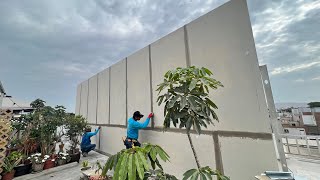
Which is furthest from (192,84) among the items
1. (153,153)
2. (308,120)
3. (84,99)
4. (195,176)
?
(308,120)

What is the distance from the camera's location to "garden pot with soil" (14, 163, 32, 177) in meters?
3.77

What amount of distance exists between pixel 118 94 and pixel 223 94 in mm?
3745

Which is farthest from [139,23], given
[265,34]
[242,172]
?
[242,172]

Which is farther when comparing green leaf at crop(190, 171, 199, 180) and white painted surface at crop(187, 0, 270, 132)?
white painted surface at crop(187, 0, 270, 132)

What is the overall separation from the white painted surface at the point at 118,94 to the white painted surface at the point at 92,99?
5.58 ft

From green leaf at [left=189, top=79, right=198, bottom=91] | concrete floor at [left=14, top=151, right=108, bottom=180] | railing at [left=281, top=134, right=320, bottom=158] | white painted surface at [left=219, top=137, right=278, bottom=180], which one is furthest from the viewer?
railing at [left=281, top=134, right=320, bottom=158]

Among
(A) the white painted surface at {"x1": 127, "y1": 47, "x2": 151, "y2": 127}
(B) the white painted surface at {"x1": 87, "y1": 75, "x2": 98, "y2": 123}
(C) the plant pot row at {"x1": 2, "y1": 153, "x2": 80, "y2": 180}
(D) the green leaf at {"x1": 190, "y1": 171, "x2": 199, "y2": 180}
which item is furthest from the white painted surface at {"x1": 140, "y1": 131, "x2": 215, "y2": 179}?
(B) the white painted surface at {"x1": 87, "y1": 75, "x2": 98, "y2": 123}

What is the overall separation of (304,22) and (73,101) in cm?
1126

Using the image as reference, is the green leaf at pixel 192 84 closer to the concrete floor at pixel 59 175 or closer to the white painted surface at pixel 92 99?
the concrete floor at pixel 59 175

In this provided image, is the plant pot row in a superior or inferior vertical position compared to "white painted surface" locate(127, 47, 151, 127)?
inferior

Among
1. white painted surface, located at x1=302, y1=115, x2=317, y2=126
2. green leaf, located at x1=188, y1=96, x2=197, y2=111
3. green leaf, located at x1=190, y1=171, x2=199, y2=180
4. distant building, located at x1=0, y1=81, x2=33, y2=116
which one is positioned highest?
distant building, located at x1=0, y1=81, x2=33, y2=116

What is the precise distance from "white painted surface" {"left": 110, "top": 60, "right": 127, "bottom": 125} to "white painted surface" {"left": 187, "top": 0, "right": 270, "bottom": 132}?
301 cm

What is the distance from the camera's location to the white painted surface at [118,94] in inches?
189

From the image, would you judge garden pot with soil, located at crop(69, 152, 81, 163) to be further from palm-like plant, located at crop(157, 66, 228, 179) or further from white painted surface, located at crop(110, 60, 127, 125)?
palm-like plant, located at crop(157, 66, 228, 179)
